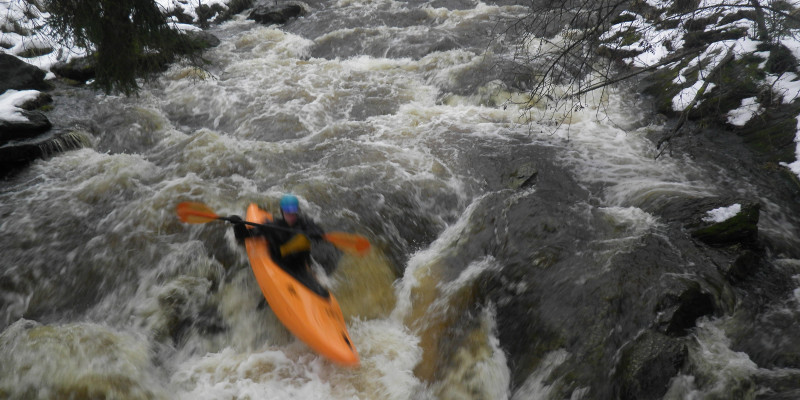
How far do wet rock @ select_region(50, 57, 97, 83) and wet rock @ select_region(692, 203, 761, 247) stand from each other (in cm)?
1087

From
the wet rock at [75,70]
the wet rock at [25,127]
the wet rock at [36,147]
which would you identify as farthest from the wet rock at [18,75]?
the wet rock at [36,147]

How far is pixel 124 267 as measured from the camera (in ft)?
13.6

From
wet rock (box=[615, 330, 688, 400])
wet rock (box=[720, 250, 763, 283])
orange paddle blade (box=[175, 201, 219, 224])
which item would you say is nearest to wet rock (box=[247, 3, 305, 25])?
orange paddle blade (box=[175, 201, 219, 224])

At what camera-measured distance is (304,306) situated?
3.58 meters

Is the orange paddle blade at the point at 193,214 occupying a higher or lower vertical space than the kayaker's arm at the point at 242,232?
higher

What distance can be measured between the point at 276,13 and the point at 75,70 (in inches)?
267

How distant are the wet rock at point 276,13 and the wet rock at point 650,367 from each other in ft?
46.3

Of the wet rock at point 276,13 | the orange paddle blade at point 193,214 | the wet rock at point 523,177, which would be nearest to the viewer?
the orange paddle blade at point 193,214

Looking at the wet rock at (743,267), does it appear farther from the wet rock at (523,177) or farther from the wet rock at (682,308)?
the wet rock at (523,177)

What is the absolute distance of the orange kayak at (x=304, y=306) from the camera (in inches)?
132

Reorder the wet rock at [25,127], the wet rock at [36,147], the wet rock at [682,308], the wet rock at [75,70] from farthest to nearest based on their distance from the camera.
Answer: the wet rock at [75,70]
the wet rock at [25,127]
the wet rock at [36,147]
the wet rock at [682,308]

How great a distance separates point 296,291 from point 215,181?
2564 mm

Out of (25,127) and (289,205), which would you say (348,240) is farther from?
(25,127)

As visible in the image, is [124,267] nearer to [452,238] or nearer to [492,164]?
[452,238]
